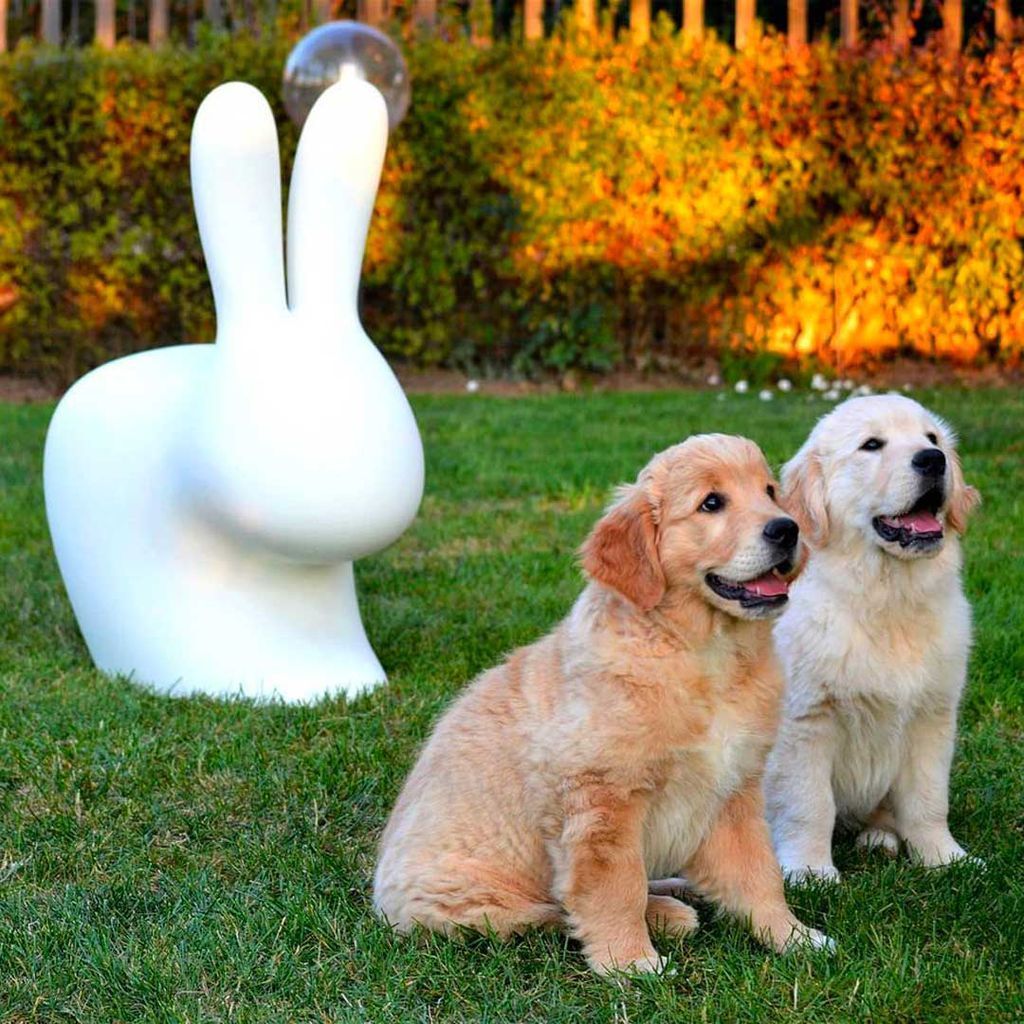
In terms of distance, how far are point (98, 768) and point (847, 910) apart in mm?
2022

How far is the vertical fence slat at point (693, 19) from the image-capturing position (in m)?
11.1

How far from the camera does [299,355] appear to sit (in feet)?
14.9

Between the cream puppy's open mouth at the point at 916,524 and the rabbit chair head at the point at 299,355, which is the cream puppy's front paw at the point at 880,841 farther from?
the rabbit chair head at the point at 299,355

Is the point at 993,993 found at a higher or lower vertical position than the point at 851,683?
lower

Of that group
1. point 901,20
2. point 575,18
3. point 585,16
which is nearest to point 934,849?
point 575,18

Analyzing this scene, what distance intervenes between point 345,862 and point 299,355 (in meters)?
1.57

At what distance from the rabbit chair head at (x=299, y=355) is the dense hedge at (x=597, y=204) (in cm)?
630

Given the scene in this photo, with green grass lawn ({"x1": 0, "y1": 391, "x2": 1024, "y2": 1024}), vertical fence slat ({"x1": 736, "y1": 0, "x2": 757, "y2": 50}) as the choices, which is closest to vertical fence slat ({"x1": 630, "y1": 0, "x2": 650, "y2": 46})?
vertical fence slat ({"x1": 736, "y1": 0, "x2": 757, "y2": 50})

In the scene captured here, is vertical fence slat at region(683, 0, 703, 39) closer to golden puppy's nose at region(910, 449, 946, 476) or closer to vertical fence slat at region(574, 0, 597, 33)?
vertical fence slat at region(574, 0, 597, 33)

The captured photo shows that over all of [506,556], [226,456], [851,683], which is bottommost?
[506,556]

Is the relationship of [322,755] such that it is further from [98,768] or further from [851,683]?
[851,683]

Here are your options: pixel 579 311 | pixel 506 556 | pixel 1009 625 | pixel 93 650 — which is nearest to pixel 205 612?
pixel 93 650

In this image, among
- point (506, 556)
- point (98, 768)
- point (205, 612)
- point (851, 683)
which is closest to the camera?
point (851, 683)

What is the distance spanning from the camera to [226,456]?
448 cm
